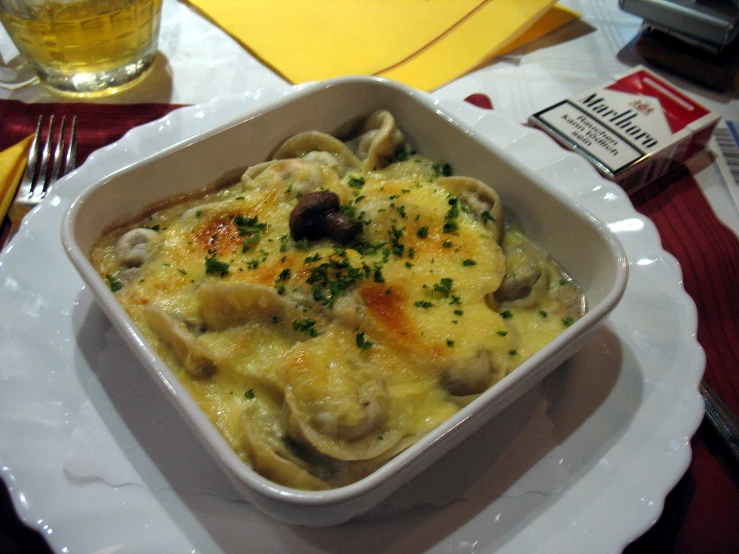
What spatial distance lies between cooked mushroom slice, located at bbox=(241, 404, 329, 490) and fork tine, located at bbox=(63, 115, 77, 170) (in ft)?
5.14

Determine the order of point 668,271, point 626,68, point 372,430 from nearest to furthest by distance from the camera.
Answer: point 372,430, point 668,271, point 626,68

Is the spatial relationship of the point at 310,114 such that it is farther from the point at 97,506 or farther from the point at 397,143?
the point at 97,506

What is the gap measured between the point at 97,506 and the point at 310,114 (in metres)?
1.56

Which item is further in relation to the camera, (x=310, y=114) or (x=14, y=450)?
(x=310, y=114)

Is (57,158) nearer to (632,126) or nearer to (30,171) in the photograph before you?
(30,171)

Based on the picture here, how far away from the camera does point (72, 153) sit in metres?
2.62

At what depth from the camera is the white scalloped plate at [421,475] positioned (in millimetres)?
1529

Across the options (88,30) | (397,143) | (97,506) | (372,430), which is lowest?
(97,506)

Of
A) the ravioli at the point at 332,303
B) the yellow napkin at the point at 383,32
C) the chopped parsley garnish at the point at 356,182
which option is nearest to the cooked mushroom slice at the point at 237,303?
the ravioli at the point at 332,303

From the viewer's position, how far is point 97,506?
156 centimetres

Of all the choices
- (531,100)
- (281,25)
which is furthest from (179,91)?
(531,100)

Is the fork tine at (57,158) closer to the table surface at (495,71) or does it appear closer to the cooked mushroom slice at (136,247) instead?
the table surface at (495,71)

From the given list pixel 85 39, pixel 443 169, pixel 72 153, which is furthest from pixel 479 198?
pixel 85 39

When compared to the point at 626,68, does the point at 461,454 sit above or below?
below
